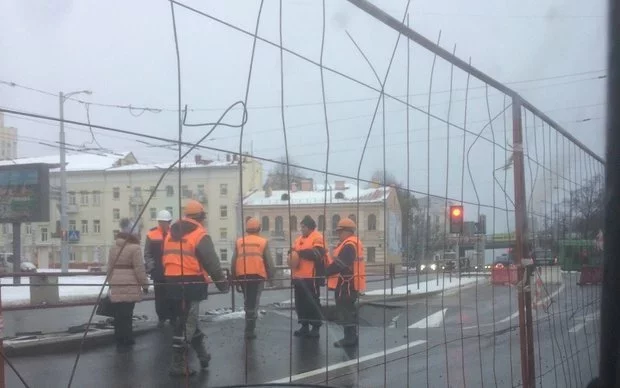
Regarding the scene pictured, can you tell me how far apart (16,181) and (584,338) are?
18.1ft

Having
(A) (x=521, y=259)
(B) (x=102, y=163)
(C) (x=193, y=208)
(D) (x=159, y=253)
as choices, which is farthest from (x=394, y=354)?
(B) (x=102, y=163)

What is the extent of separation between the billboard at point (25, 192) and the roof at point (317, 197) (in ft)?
2.77

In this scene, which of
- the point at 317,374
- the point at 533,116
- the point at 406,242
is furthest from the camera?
the point at 317,374

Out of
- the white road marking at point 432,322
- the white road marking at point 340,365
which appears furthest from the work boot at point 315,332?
the white road marking at point 432,322

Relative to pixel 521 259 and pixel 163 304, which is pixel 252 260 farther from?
pixel 521 259

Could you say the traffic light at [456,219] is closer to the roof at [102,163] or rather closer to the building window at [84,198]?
the roof at [102,163]

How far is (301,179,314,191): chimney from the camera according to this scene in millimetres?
3432

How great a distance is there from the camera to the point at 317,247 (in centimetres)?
425

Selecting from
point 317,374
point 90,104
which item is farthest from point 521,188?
point 90,104

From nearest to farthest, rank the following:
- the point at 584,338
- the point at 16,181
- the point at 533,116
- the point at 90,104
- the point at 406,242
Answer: the point at 90,104 < the point at 16,181 < the point at 406,242 < the point at 533,116 < the point at 584,338

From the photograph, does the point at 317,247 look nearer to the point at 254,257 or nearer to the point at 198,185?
the point at 254,257

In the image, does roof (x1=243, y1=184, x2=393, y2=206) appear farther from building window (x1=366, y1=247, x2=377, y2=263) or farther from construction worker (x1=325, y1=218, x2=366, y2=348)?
building window (x1=366, y1=247, x2=377, y2=263)

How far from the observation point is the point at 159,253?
405cm

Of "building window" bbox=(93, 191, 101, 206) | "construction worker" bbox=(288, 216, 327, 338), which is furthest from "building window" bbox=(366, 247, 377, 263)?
"building window" bbox=(93, 191, 101, 206)
